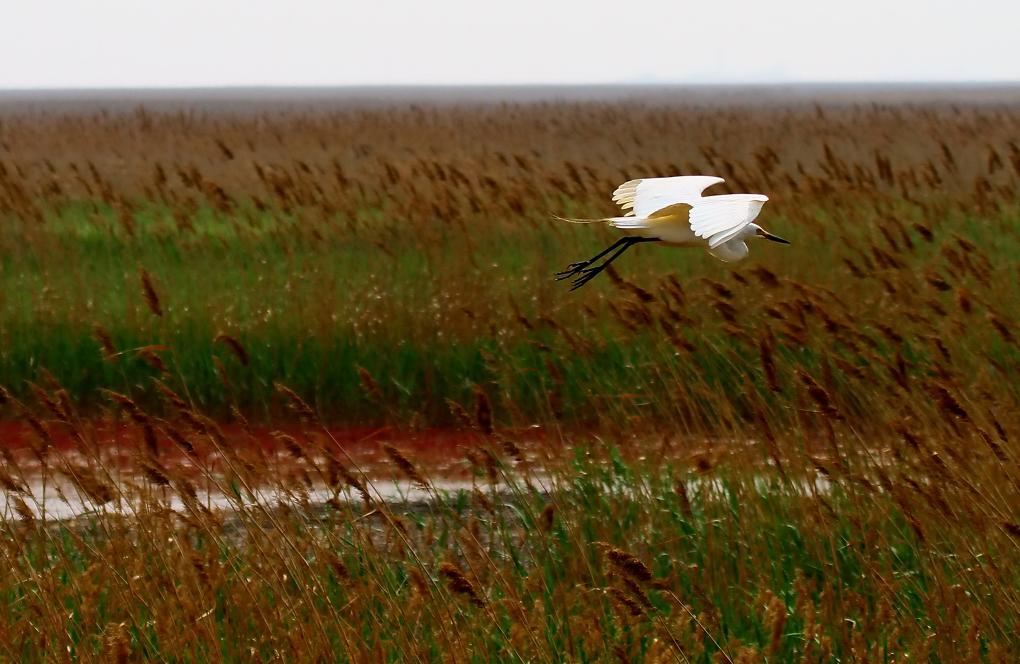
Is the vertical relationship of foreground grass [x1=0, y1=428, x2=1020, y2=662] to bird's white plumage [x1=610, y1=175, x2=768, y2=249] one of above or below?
below

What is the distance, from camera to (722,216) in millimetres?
1870

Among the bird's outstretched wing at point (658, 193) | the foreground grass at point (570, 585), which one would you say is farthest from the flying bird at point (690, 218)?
the foreground grass at point (570, 585)

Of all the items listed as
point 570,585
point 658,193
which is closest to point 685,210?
point 658,193

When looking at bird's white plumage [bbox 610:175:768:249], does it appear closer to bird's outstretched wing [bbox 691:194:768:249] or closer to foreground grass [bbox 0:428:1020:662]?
A: bird's outstretched wing [bbox 691:194:768:249]

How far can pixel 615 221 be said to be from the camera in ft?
6.56

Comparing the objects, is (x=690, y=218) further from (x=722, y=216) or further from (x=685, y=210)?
(x=685, y=210)

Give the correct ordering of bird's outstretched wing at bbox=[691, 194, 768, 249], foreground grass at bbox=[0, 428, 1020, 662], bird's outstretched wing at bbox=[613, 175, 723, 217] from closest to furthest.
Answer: bird's outstretched wing at bbox=[691, 194, 768, 249], bird's outstretched wing at bbox=[613, 175, 723, 217], foreground grass at bbox=[0, 428, 1020, 662]

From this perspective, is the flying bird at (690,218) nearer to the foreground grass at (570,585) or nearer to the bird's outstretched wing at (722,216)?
the bird's outstretched wing at (722,216)

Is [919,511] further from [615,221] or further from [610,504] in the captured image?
[615,221]

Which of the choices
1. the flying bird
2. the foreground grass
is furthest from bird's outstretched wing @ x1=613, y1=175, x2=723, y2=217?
the foreground grass

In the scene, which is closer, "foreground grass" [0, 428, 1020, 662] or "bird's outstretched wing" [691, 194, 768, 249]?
"bird's outstretched wing" [691, 194, 768, 249]

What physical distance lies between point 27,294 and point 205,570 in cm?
464

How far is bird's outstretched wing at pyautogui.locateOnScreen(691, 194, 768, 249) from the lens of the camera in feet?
5.90

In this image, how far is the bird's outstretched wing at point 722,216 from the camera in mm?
1798
